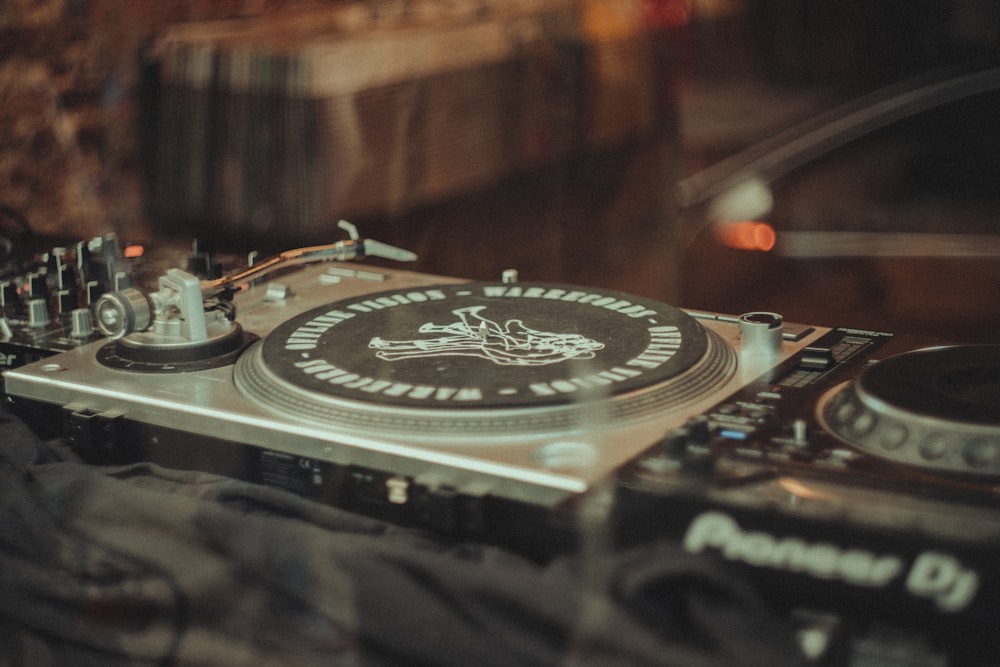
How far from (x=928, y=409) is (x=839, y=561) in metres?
0.14

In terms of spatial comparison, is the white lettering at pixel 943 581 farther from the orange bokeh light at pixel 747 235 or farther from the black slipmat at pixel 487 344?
the orange bokeh light at pixel 747 235

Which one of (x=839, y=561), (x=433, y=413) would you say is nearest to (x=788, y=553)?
(x=839, y=561)

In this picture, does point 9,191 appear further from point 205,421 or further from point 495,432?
point 495,432

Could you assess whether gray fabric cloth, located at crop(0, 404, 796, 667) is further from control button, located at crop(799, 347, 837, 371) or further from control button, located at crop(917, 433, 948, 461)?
control button, located at crop(799, 347, 837, 371)

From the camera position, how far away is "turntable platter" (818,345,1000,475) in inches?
27.0

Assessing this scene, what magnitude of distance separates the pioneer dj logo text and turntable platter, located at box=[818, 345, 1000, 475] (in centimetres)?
9

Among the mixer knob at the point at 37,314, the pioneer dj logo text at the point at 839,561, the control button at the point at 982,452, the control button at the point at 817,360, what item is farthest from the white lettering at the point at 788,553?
the mixer knob at the point at 37,314

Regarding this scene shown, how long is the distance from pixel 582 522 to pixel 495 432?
4.5 inches

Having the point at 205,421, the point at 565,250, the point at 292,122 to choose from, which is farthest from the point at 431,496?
the point at 565,250

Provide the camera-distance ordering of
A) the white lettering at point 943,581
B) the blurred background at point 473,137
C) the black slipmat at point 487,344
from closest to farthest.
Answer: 1. the white lettering at point 943,581
2. the black slipmat at point 487,344
3. the blurred background at point 473,137

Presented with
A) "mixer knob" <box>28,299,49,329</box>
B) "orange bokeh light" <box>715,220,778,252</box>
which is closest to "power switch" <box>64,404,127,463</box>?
"mixer knob" <box>28,299,49,329</box>

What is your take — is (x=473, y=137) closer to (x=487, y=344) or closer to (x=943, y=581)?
(x=487, y=344)

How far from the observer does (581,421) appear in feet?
2.67

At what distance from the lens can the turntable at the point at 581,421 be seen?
2.12 ft
